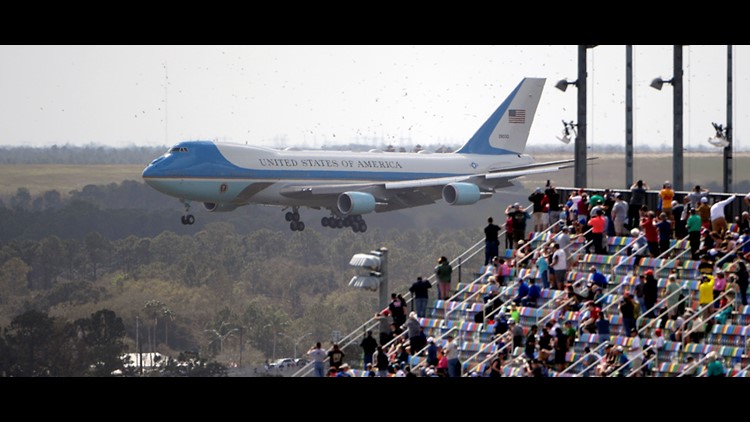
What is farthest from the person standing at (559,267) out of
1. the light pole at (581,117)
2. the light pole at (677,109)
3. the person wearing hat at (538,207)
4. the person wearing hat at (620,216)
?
the light pole at (581,117)

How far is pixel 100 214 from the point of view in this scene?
153 meters

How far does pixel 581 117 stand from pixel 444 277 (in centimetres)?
986

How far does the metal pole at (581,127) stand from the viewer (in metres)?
42.4

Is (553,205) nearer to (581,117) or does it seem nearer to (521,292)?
(521,292)

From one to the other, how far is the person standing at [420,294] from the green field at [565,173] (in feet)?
102

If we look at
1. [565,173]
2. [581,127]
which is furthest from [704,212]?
[565,173]

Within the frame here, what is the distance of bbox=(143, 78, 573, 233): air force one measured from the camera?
81500 millimetres

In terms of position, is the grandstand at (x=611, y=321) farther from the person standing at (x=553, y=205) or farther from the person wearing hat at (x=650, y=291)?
the person standing at (x=553, y=205)

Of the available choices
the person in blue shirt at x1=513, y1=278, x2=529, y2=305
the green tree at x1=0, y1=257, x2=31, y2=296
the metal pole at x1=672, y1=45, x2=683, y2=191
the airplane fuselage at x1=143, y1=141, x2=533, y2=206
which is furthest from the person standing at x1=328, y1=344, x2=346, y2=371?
the green tree at x1=0, y1=257, x2=31, y2=296

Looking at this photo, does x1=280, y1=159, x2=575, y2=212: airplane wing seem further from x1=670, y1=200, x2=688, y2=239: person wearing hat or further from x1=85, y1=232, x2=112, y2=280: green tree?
x1=85, y1=232, x2=112, y2=280: green tree

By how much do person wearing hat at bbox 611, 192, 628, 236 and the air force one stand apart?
138 feet

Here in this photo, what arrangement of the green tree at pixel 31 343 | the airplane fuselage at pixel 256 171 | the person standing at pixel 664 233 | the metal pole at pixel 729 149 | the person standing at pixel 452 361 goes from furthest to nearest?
the green tree at pixel 31 343
the airplane fuselage at pixel 256 171
the metal pole at pixel 729 149
the person standing at pixel 664 233
the person standing at pixel 452 361
